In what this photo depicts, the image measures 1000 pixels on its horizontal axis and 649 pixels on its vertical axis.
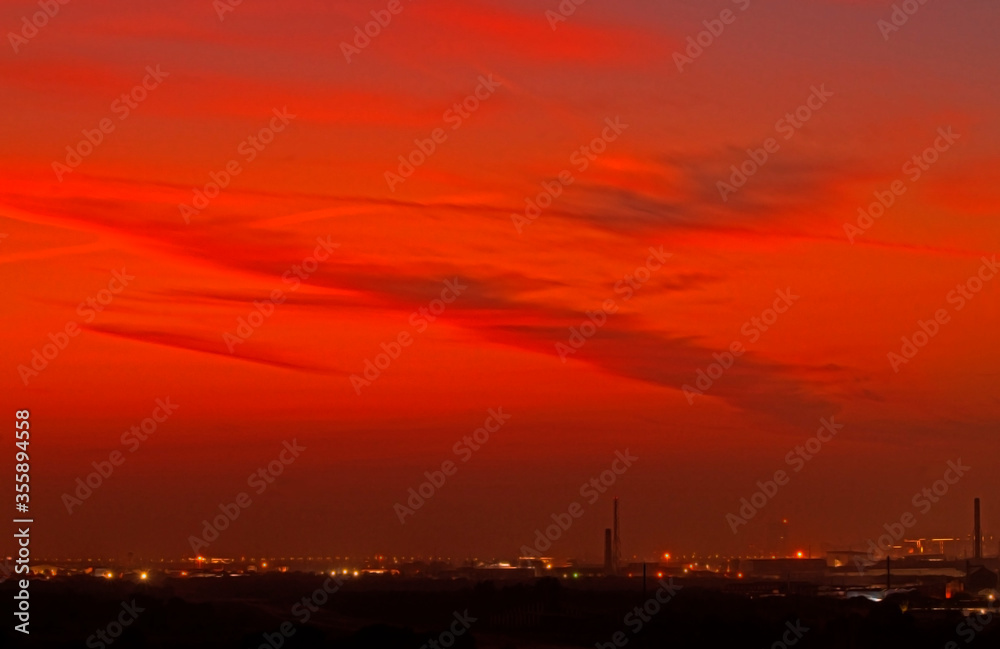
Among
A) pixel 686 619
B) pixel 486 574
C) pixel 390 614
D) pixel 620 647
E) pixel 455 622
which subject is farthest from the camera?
pixel 486 574

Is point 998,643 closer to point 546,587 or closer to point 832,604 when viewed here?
point 832,604

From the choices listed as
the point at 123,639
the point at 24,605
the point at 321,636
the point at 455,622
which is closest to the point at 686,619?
the point at 455,622

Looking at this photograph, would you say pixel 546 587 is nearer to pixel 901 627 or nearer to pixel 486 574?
pixel 901 627

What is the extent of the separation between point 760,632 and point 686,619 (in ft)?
29.0

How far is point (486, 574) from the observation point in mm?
188750

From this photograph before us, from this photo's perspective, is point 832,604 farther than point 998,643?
Yes

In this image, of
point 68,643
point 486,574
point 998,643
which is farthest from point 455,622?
point 486,574

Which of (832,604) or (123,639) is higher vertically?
(832,604)

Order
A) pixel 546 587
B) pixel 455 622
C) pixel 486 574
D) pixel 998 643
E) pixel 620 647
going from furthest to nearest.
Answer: pixel 486 574, pixel 546 587, pixel 455 622, pixel 620 647, pixel 998 643

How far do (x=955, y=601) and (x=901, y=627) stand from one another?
135 feet

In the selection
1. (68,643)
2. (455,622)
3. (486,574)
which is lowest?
(68,643)

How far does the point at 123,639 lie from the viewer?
172 ft

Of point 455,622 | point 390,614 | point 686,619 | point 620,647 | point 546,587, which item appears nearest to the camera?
point 620,647

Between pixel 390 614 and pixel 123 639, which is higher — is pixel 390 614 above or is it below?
above
